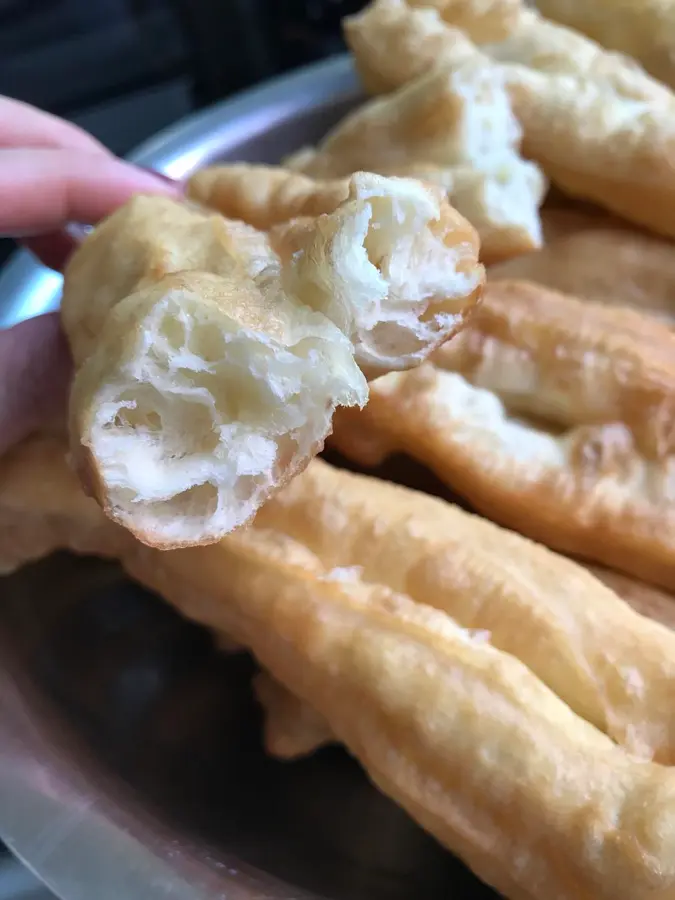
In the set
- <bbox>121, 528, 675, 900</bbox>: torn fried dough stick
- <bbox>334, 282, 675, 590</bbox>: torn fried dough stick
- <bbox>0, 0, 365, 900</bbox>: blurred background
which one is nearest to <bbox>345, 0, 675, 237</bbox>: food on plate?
<bbox>334, 282, 675, 590</bbox>: torn fried dough stick

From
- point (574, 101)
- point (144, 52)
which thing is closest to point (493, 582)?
point (574, 101)

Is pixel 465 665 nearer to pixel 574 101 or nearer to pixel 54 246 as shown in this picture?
pixel 574 101

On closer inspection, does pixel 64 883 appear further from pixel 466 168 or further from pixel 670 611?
pixel 466 168

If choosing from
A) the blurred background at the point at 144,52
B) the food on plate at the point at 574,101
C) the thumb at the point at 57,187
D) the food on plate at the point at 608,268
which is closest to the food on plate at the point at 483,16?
the food on plate at the point at 574,101

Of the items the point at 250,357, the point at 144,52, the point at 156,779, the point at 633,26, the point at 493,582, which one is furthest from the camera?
the point at 144,52

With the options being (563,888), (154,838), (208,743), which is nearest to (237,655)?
(208,743)

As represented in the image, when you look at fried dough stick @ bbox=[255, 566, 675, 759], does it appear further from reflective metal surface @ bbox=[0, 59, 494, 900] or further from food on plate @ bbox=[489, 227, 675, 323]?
food on plate @ bbox=[489, 227, 675, 323]
